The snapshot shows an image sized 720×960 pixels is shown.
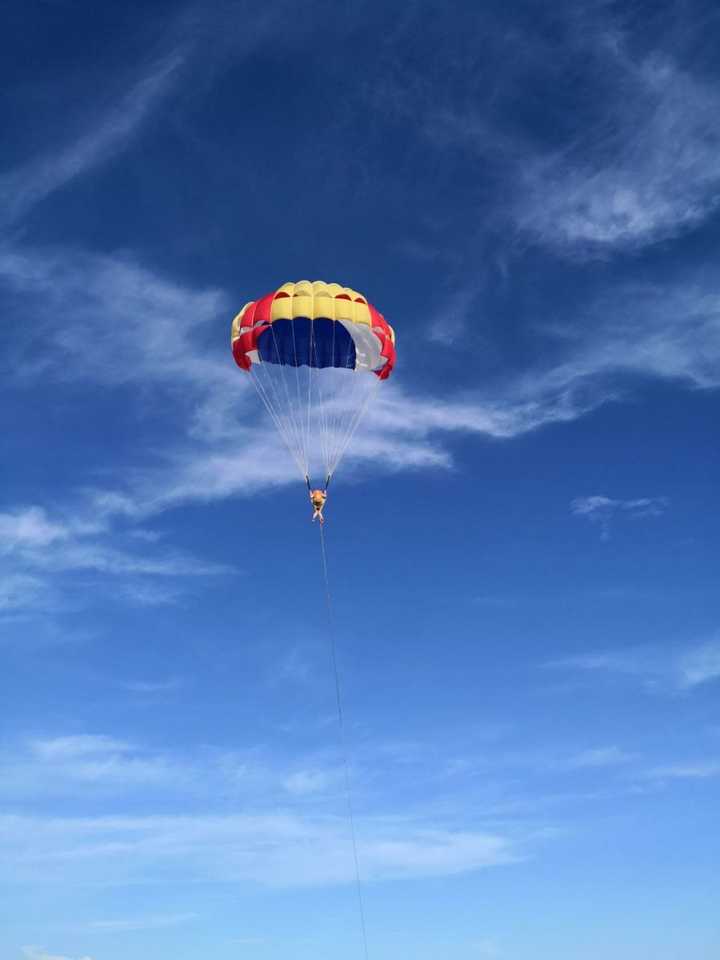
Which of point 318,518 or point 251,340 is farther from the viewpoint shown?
point 251,340

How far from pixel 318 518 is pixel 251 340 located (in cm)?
1185

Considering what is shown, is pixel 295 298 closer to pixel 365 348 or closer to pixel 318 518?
pixel 365 348

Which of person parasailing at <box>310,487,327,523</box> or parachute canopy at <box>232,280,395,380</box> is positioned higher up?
parachute canopy at <box>232,280,395,380</box>

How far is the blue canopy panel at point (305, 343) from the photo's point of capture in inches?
2304

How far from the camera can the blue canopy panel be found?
5853cm

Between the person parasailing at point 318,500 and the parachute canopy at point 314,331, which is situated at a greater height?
the parachute canopy at point 314,331

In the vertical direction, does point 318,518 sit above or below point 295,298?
below

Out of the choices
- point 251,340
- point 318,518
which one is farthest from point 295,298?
point 318,518

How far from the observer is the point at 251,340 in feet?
194

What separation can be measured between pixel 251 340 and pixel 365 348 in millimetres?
6890

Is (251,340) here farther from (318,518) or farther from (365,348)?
(318,518)

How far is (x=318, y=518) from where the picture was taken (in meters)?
55.5

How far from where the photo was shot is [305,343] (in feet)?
194

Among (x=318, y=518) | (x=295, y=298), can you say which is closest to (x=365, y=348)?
(x=295, y=298)
